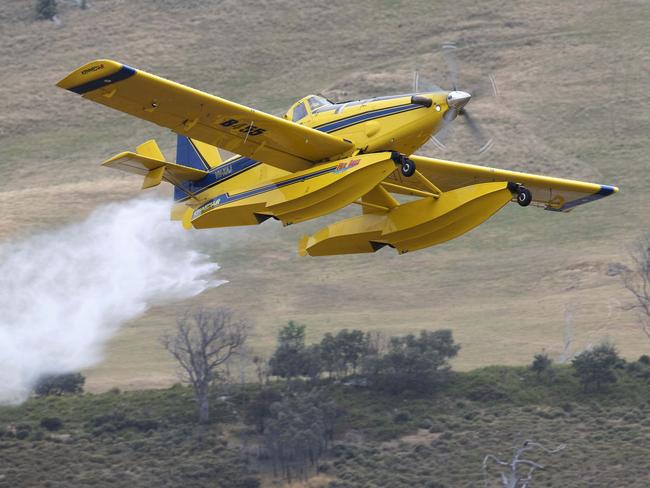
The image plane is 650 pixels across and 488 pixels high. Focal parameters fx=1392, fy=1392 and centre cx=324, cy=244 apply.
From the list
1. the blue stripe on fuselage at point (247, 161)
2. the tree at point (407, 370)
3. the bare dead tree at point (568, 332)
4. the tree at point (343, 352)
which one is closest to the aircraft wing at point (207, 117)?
the blue stripe on fuselage at point (247, 161)

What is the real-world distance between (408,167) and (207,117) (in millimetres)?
4818

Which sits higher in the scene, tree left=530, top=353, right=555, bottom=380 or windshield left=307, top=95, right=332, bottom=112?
windshield left=307, top=95, right=332, bottom=112

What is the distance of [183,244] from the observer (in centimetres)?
6650

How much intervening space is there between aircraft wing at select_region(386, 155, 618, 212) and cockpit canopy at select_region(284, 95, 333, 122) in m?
3.54

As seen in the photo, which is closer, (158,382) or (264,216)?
(264,216)

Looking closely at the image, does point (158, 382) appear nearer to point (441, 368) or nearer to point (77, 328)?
point (77, 328)

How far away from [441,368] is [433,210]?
99.4 ft

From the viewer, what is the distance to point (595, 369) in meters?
59.7

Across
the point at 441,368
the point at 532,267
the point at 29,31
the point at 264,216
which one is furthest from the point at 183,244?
the point at 29,31

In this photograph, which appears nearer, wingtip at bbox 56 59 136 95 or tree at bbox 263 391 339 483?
wingtip at bbox 56 59 136 95

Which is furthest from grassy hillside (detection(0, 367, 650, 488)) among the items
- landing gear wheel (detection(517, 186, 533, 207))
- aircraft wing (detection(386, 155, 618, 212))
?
landing gear wheel (detection(517, 186, 533, 207))

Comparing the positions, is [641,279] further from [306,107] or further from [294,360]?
[306,107]

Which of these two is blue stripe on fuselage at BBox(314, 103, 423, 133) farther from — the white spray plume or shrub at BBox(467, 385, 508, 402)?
shrub at BBox(467, 385, 508, 402)

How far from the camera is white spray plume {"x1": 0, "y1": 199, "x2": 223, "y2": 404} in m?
60.9
